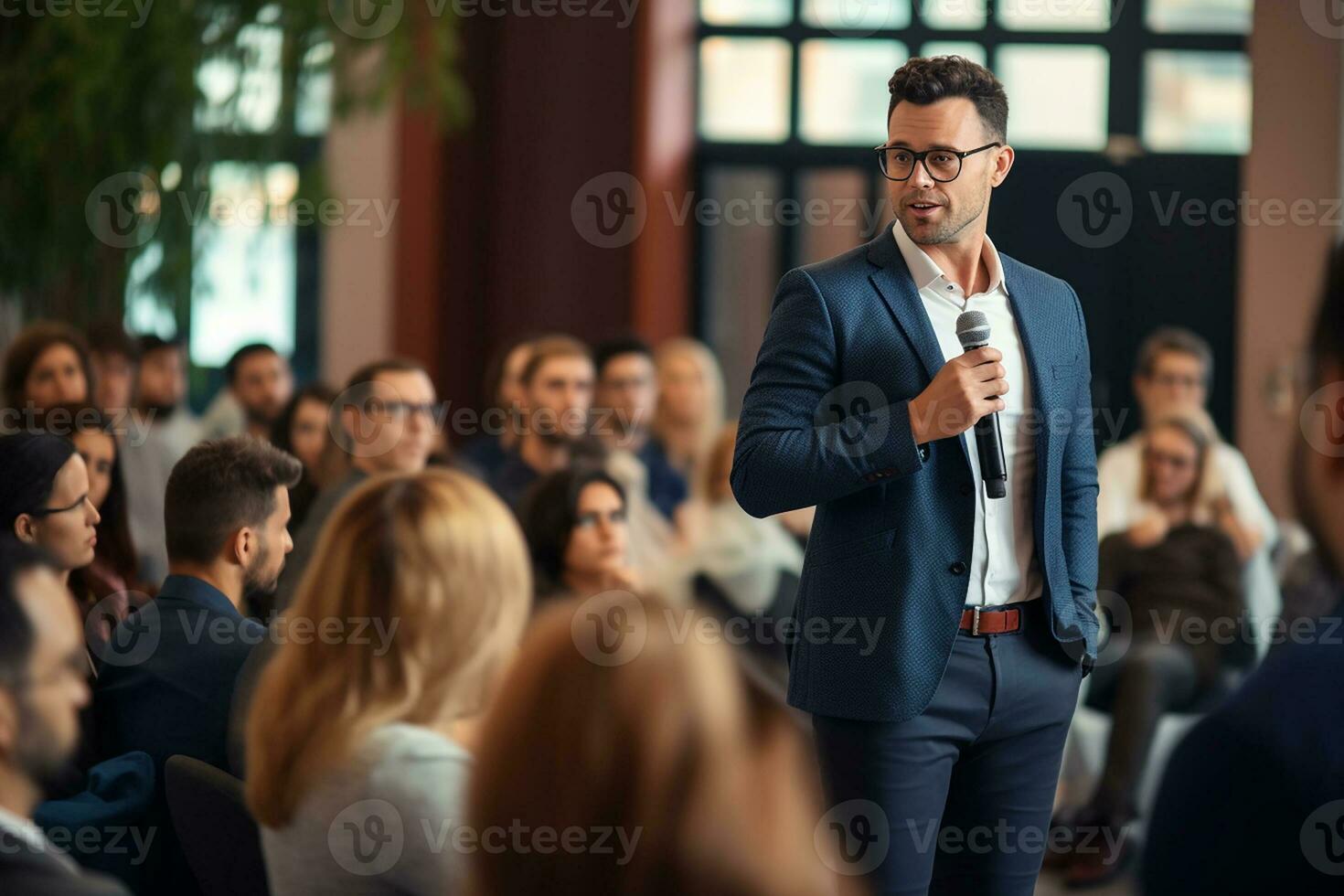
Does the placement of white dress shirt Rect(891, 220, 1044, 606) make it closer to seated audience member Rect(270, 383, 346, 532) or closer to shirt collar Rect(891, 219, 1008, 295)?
shirt collar Rect(891, 219, 1008, 295)

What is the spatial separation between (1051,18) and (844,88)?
3.70 feet

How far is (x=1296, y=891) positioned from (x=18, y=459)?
7.70 feet

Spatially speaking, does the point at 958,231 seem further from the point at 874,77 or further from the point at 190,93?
the point at 874,77

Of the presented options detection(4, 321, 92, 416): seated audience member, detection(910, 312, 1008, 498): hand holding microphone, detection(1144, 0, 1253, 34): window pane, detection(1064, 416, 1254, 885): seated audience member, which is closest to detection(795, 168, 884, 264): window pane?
detection(1144, 0, 1253, 34): window pane

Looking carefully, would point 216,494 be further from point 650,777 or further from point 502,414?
point 502,414

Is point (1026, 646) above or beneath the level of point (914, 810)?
above

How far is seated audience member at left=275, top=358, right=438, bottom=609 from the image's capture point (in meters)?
4.13

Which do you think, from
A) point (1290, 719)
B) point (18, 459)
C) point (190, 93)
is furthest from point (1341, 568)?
point (190, 93)

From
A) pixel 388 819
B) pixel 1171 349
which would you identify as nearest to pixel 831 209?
pixel 1171 349

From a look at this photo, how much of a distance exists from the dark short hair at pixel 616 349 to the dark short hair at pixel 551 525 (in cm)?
191

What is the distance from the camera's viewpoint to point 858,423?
6.88 feet

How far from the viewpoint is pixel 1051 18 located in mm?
8531

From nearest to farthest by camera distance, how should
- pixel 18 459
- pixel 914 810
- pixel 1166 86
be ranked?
pixel 914 810
pixel 18 459
pixel 1166 86

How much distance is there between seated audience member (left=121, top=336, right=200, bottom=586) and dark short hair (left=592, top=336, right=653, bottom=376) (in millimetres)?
1471
